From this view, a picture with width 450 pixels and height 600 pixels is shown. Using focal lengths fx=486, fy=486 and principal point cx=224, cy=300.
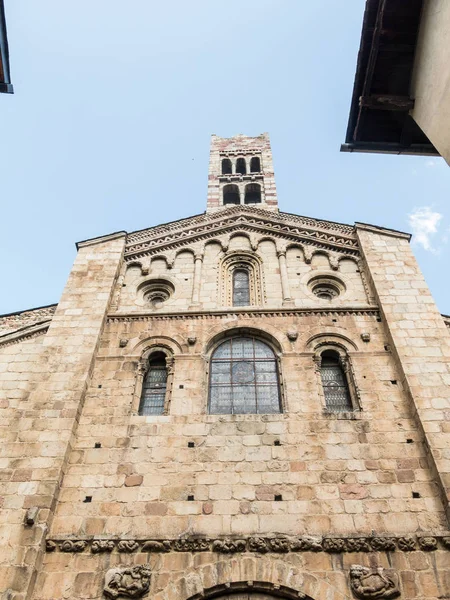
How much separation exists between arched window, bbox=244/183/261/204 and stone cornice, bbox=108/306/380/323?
10546 mm

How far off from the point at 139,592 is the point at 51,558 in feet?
5.09

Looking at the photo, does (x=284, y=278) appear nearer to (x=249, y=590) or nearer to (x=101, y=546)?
(x=249, y=590)

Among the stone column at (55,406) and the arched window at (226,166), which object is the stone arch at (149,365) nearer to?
the stone column at (55,406)

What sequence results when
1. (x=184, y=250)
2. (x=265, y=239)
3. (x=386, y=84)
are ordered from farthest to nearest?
(x=265, y=239) → (x=184, y=250) → (x=386, y=84)

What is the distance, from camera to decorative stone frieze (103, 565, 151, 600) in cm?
730

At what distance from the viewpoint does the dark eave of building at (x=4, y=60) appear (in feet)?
27.7

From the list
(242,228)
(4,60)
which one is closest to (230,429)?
(242,228)

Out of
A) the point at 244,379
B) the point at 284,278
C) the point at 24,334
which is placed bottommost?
the point at 244,379

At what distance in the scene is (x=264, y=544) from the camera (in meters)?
7.76

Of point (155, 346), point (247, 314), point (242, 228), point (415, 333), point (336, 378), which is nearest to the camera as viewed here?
point (336, 378)

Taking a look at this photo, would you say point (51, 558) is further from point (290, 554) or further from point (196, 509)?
point (290, 554)

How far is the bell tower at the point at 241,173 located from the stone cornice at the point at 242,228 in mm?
3528

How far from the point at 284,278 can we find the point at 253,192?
9.59 metres

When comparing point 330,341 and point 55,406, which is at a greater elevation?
point 330,341
